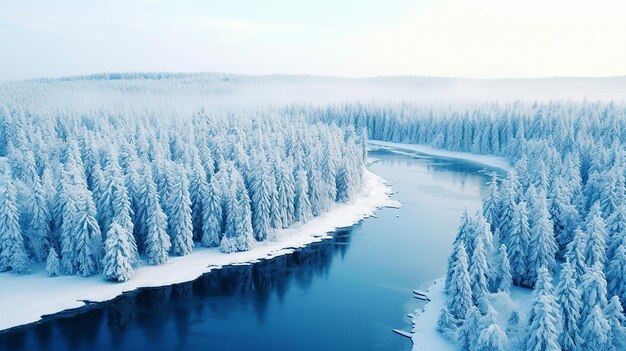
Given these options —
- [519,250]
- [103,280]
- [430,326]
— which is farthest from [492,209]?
[103,280]

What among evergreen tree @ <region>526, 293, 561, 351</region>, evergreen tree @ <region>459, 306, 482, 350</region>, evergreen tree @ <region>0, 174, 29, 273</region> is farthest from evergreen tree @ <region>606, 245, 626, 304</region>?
evergreen tree @ <region>0, 174, 29, 273</region>

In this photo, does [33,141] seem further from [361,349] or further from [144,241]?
[361,349]

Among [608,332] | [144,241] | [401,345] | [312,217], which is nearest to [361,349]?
[401,345]

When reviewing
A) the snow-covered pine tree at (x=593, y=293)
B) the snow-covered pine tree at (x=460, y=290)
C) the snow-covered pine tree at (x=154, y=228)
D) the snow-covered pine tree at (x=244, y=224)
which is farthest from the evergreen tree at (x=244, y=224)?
the snow-covered pine tree at (x=593, y=293)

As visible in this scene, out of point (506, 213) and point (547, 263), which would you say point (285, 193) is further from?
point (547, 263)

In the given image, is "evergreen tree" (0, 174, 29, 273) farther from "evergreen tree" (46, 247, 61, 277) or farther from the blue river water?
the blue river water
